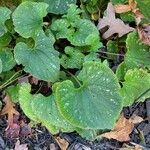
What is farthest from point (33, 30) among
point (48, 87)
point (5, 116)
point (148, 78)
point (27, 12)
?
point (148, 78)

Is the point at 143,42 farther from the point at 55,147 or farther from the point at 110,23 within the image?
the point at 55,147

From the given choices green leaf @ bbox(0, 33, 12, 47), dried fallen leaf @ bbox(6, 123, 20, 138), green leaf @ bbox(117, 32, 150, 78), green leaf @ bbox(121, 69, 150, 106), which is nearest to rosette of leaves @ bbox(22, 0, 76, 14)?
green leaf @ bbox(0, 33, 12, 47)

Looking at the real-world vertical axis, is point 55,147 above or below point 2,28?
below

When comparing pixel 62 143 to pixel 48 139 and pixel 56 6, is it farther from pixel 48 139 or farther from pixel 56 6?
pixel 56 6

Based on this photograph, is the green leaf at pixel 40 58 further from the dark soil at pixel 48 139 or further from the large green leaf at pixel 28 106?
the dark soil at pixel 48 139

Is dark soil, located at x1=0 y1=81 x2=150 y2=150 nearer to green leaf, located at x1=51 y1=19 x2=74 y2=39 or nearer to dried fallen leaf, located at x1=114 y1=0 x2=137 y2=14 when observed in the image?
green leaf, located at x1=51 y1=19 x2=74 y2=39

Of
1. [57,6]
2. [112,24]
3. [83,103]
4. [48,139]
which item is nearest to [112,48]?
[112,24]

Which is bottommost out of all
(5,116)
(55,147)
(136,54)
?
(55,147)
